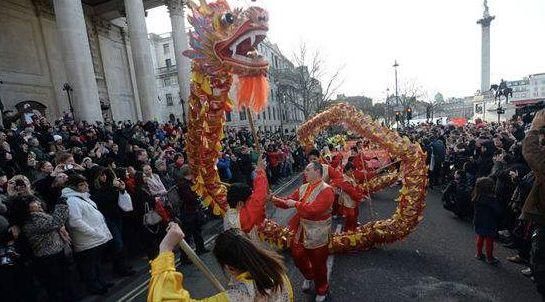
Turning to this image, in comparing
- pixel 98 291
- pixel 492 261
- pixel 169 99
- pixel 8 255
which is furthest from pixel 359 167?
pixel 169 99

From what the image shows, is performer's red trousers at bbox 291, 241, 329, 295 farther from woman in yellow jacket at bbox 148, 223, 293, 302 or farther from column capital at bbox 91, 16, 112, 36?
column capital at bbox 91, 16, 112, 36

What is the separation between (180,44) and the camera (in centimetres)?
2275

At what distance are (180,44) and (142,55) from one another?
2.91 m

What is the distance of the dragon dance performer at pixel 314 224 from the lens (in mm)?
4438

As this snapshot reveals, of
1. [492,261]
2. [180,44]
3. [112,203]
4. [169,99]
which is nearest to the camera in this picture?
[492,261]

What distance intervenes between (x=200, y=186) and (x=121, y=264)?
2.88 m

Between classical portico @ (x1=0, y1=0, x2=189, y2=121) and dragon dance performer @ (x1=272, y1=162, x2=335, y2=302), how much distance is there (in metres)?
13.4

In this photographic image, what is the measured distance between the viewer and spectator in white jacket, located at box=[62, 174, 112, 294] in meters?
5.30

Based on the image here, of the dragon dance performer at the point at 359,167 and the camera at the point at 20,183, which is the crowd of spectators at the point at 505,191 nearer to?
the dragon dance performer at the point at 359,167

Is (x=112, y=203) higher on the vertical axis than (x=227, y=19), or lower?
lower

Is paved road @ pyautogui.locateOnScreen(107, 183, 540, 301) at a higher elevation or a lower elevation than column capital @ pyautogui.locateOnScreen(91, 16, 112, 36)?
lower

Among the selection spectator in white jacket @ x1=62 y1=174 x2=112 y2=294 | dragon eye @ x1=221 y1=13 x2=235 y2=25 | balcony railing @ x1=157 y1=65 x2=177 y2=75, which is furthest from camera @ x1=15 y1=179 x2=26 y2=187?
balcony railing @ x1=157 y1=65 x2=177 y2=75

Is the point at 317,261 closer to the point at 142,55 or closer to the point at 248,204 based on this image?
the point at 248,204

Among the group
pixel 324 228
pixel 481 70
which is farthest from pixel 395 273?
pixel 481 70
